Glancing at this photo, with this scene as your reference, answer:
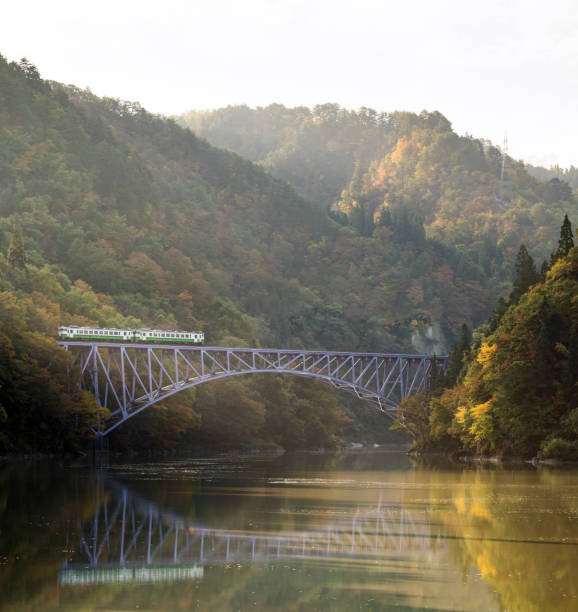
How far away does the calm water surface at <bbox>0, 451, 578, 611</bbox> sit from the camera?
18578mm

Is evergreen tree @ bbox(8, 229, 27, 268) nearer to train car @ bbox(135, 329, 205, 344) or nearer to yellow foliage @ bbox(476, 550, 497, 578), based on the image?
train car @ bbox(135, 329, 205, 344)

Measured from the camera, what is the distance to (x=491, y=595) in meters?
18.8

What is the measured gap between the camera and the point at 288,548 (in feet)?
80.3

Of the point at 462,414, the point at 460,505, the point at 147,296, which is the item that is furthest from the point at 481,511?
the point at 147,296

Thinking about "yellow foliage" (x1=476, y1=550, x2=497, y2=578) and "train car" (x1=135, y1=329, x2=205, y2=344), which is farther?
"train car" (x1=135, y1=329, x2=205, y2=344)

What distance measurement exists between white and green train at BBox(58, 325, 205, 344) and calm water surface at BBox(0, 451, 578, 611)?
4103 centimetres

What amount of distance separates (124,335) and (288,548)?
6509 centimetres

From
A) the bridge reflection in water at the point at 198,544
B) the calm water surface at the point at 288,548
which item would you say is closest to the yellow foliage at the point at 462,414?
the calm water surface at the point at 288,548

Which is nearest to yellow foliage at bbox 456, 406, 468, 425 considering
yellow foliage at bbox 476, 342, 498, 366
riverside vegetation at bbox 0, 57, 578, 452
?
riverside vegetation at bbox 0, 57, 578, 452

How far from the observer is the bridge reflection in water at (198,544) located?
2136 cm

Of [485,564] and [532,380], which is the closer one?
[485,564]

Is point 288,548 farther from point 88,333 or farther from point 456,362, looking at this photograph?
point 456,362

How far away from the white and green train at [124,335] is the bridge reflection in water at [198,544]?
53319 millimetres

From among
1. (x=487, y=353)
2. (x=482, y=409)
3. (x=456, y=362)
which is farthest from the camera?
(x=456, y=362)
